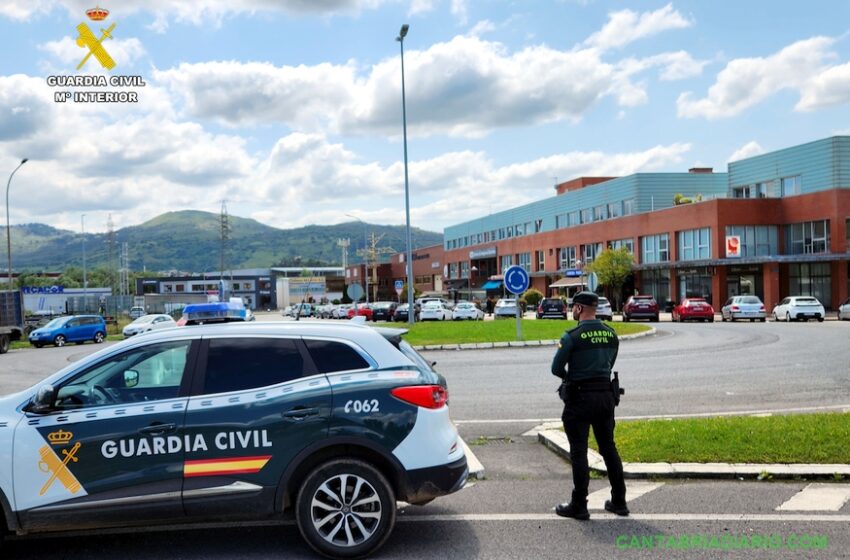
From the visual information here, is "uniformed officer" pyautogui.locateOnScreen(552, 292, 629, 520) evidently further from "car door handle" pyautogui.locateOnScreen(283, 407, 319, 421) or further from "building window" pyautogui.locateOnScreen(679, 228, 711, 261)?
"building window" pyautogui.locateOnScreen(679, 228, 711, 261)

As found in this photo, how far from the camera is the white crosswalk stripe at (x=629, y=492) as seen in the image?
6.18 m

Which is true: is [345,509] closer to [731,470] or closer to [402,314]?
[731,470]

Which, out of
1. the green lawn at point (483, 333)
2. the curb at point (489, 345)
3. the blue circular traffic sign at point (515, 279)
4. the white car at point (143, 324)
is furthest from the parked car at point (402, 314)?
the curb at point (489, 345)

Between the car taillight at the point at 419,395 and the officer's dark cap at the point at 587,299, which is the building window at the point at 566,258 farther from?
the car taillight at the point at 419,395

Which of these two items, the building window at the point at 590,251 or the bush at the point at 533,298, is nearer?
the building window at the point at 590,251

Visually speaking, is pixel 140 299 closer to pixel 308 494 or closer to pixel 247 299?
pixel 247 299

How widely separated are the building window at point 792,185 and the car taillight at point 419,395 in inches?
1989

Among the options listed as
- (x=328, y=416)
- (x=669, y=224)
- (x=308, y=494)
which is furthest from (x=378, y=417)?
(x=669, y=224)

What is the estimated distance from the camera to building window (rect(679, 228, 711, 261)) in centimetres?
5066

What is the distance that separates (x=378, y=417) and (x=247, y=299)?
145m

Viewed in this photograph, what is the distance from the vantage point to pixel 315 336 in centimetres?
524

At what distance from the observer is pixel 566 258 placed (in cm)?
7219

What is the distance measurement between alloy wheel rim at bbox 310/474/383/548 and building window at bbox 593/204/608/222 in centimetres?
6533

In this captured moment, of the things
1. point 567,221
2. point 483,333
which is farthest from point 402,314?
point 567,221
